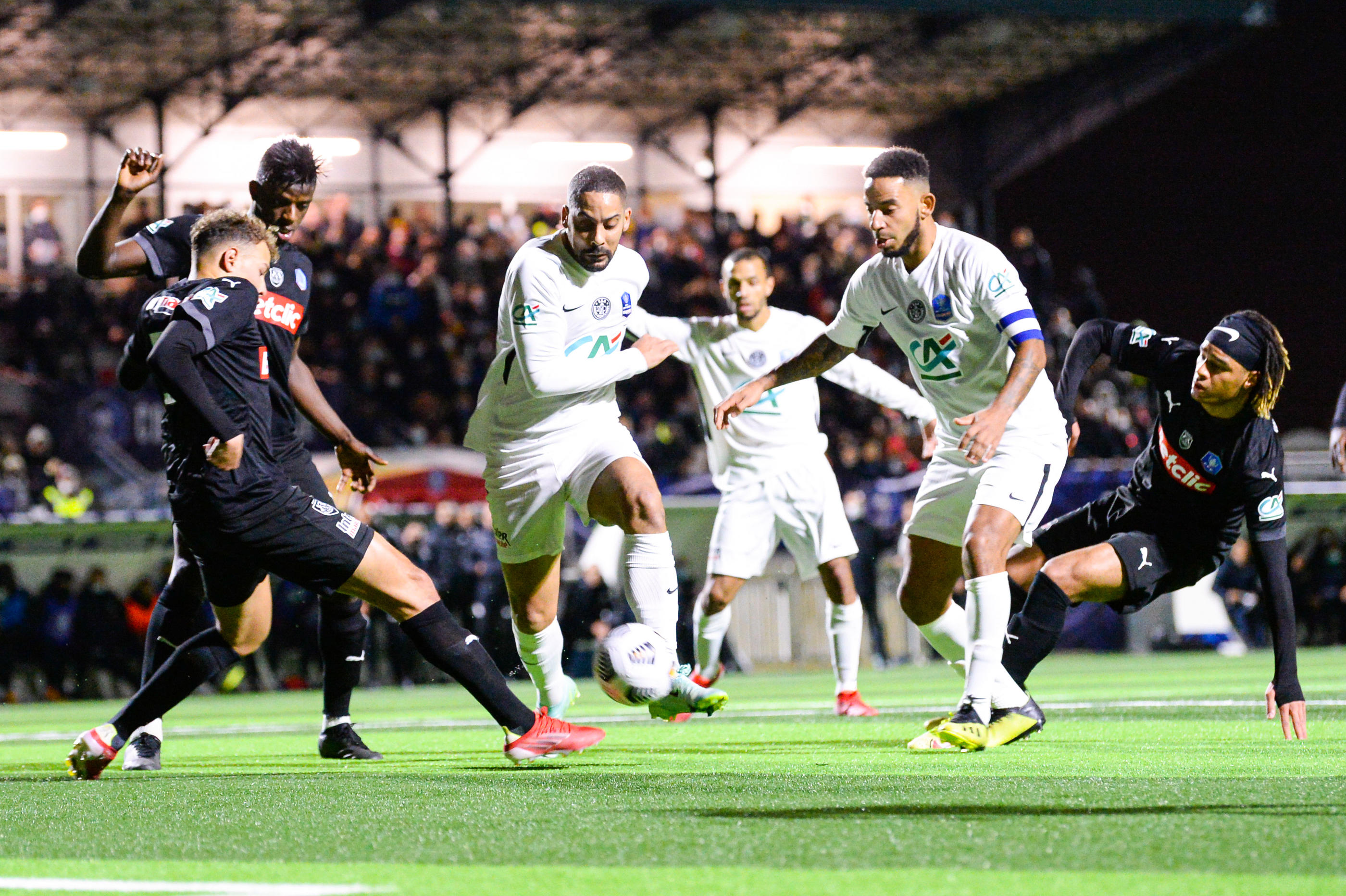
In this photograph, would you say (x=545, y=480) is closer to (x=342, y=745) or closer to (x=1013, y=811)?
(x=342, y=745)

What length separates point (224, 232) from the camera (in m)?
6.43

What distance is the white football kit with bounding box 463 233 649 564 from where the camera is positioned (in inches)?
269

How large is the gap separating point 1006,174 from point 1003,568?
30.3 metres

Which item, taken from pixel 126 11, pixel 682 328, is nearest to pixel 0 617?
pixel 682 328

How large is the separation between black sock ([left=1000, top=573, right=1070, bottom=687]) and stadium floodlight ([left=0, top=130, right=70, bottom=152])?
3066 cm

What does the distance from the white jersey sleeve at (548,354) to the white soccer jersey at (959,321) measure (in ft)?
3.58

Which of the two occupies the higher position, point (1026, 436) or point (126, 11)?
point (126, 11)

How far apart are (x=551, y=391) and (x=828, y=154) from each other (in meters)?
32.5

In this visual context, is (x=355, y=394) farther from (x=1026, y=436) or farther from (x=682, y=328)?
(x=1026, y=436)

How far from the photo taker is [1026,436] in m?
6.91

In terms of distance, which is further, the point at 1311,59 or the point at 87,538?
the point at 1311,59

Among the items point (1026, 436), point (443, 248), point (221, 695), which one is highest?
point (443, 248)

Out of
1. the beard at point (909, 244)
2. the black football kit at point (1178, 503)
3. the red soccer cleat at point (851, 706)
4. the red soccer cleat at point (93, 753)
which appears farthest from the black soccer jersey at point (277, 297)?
the red soccer cleat at point (851, 706)

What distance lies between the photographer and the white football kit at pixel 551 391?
269 inches
